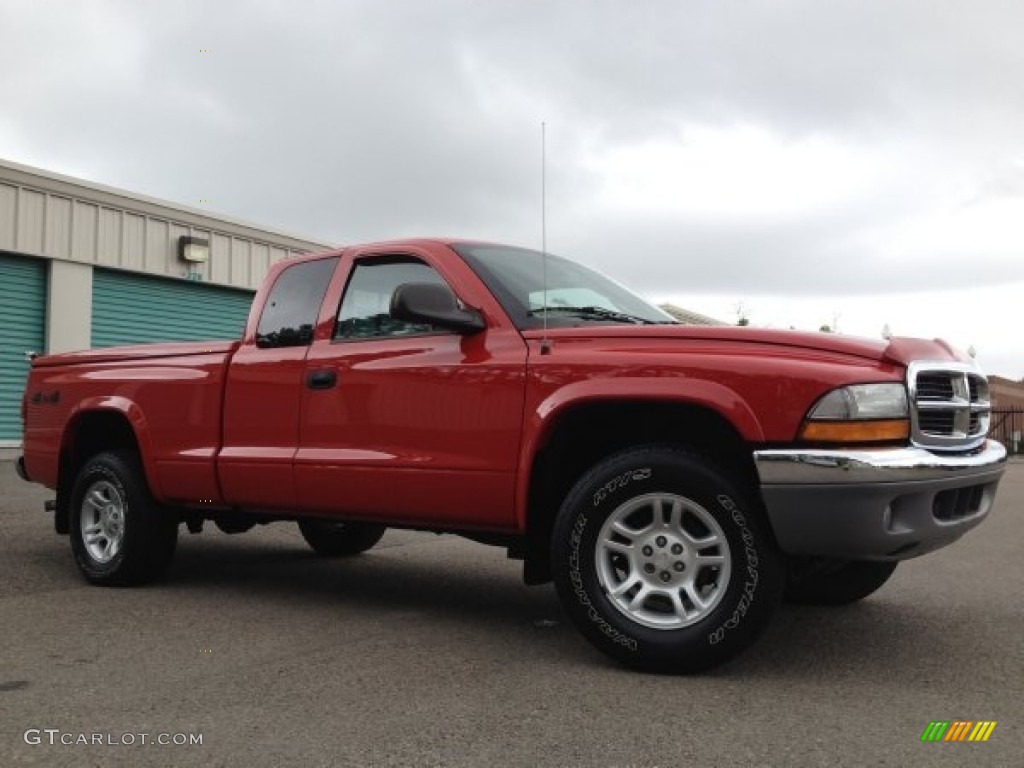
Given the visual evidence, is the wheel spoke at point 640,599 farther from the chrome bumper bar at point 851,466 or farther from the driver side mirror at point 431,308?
the driver side mirror at point 431,308

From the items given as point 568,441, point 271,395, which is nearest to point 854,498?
point 568,441

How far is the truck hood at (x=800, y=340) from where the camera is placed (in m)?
3.96

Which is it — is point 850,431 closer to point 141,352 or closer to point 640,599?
point 640,599

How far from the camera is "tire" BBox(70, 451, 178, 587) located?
19.7 ft

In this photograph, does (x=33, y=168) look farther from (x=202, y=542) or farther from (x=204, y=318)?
(x=202, y=542)

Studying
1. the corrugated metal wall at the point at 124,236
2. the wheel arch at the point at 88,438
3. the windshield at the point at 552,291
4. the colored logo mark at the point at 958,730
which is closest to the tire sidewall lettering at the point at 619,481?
the windshield at the point at 552,291

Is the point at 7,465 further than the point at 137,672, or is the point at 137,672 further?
the point at 7,465

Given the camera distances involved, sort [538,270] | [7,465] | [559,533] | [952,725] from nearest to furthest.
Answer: [952,725], [559,533], [538,270], [7,465]

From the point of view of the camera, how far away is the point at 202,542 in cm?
837

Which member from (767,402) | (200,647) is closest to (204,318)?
(200,647)

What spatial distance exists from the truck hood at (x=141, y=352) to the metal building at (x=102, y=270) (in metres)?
9.89

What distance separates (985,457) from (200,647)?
11.4 feet

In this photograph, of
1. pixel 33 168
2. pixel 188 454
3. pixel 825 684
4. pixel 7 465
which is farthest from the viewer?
pixel 33 168

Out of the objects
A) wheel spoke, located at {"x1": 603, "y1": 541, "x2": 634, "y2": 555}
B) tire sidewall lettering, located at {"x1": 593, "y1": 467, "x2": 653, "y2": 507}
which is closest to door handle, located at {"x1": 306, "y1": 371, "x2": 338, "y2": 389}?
tire sidewall lettering, located at {"x1": 593, "y1": 467, "x2": 653, "y2": 507}
